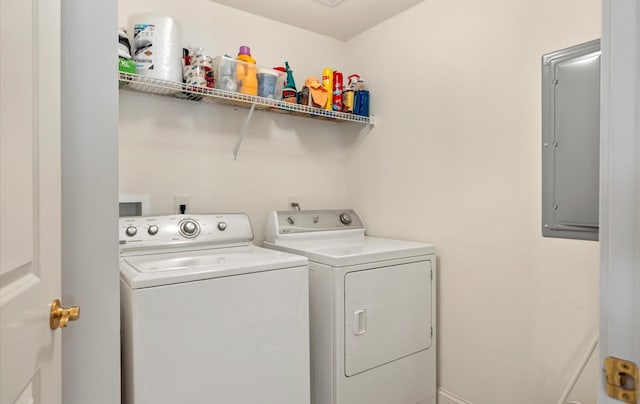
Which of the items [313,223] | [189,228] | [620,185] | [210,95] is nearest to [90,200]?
[189,228]

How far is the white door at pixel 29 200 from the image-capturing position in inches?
20.8

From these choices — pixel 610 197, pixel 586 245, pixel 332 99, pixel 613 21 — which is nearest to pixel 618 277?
pixel 610 197

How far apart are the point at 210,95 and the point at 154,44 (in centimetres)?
35

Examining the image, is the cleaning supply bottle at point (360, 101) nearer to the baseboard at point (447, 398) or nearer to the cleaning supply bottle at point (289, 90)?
the cleaning supply bottle at point (289, 90)

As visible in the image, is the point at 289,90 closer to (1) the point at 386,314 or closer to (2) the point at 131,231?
(2) the point at 131,231

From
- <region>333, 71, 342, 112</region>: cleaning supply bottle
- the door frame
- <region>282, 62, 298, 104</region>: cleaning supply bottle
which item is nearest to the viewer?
the door frame

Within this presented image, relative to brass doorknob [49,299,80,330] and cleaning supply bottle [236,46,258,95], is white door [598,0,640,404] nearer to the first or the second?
brass doorknob [49,299,80,330]

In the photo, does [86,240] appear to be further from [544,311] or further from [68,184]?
[544,311]

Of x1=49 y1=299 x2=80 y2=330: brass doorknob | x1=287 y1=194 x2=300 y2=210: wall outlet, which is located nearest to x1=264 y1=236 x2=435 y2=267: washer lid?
x1=287 y1=194 x2=300 y2=210: wall outlet

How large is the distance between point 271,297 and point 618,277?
120cm

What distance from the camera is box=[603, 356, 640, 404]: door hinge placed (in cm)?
54

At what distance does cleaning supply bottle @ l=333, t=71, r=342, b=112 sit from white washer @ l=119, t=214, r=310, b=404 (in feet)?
3.86

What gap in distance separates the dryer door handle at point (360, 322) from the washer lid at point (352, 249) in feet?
0.78

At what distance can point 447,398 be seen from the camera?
6.68ft
